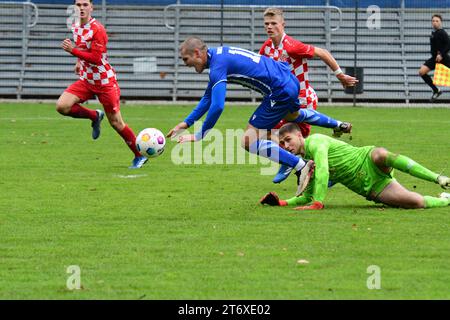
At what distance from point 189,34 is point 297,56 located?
17194 millimetres

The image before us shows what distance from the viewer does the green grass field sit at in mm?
7027

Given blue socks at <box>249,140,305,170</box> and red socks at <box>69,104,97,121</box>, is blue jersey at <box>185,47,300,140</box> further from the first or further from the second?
red socks at <box>69,104,97,121</box>

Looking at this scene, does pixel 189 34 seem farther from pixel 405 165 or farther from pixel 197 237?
pixel 197 237

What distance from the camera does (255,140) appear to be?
37.0 feet

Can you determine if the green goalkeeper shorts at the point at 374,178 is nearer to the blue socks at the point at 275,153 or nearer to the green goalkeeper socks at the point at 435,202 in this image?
the green goalkeeper socks at the point at 435,202

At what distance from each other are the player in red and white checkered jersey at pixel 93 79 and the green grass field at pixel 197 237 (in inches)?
25.0

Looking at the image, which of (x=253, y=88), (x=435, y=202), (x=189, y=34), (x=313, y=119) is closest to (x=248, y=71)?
(x=253, y=88)

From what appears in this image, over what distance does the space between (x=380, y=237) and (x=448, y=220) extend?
121 centimetres

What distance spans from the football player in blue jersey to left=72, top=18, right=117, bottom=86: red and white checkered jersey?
3.98 meters

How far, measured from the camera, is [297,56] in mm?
13211

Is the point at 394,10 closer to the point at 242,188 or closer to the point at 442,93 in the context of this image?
the point at 442,93

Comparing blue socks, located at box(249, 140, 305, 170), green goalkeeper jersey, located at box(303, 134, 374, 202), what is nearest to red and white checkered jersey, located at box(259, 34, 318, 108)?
blue socks, located at box(249, 140, 305, 170)

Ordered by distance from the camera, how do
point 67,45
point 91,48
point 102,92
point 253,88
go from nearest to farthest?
point 253,88 < point 67,45 < point 91,48 < point 102,92

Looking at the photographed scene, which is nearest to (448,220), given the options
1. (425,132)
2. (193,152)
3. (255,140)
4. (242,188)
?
(255,140)
